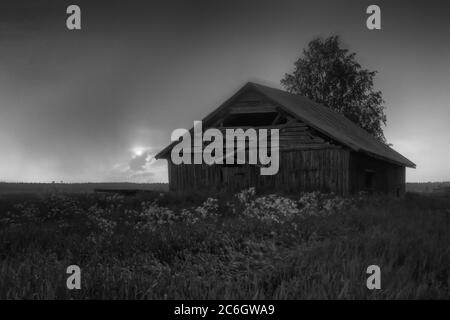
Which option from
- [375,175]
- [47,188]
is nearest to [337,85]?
[375,175]

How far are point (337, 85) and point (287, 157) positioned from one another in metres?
19.2

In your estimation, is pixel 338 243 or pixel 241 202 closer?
pixel 338 243

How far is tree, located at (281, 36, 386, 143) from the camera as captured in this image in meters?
36.2

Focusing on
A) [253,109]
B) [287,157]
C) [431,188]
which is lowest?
[431,188]

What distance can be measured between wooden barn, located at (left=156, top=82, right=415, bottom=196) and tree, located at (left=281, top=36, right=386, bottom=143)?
15827mm

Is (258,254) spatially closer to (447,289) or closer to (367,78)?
(447,289)

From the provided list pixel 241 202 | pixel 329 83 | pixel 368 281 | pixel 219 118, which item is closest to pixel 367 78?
pixel 329 83

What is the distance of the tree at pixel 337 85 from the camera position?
36.2 m

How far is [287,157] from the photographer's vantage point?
767 inches

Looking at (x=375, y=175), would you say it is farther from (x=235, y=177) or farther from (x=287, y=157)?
(x=235, y=177)

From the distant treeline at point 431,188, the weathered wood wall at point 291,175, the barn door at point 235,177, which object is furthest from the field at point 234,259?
the distant treeline at point 431,188

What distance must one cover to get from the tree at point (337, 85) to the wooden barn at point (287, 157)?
→ 51.9 feet
